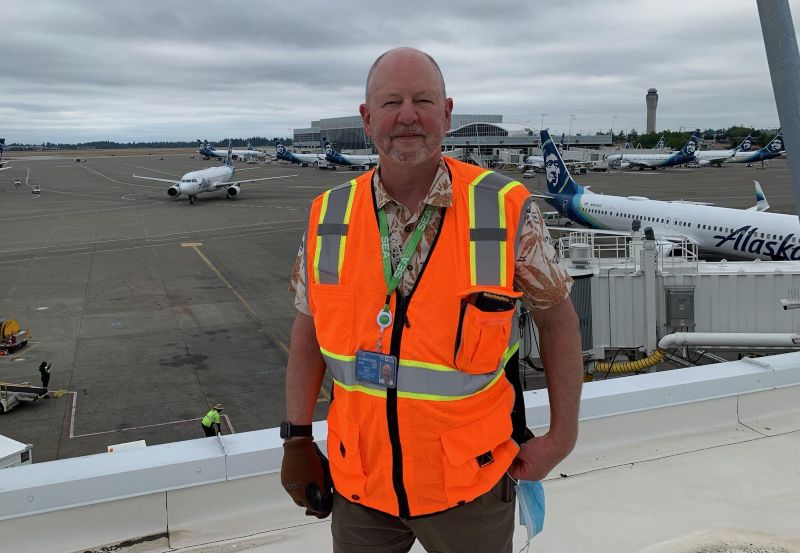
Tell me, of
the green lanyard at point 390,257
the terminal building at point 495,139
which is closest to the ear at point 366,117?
the green lanyard at point 390,257

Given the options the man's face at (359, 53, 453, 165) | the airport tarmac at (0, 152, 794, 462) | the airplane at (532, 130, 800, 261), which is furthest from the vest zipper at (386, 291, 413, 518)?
the airplane at (532, 130, 800, 261)

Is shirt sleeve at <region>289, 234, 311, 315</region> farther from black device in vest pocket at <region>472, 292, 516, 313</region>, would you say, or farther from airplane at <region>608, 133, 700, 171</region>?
airplane at <region>608, 133, 700, 171</region>

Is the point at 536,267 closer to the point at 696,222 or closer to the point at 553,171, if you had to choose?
the point at 696,222

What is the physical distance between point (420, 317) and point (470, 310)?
18 centimetres

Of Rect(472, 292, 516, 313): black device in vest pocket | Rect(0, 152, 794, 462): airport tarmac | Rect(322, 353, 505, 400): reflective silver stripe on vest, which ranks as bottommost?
Rect(0, 152, 794, 462): airport tarmac

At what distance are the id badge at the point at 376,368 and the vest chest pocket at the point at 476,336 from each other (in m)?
0.23

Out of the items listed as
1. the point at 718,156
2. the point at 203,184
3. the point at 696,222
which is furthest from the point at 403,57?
the point at 718,156

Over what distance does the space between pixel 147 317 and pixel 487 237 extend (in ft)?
71.1

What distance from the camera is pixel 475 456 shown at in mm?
2488

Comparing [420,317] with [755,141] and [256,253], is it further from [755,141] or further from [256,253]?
[755,141]

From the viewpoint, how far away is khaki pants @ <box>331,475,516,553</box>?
101 inches

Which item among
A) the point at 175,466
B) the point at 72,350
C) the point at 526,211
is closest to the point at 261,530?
the point at 175,466

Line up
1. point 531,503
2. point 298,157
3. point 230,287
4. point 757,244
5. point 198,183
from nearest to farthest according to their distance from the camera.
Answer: point 531,503
point 757,244
point 230,287
point 198,183
point 298,157

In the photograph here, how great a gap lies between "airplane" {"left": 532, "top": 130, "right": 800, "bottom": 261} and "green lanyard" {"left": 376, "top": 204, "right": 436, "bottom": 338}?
1750 centimetres
